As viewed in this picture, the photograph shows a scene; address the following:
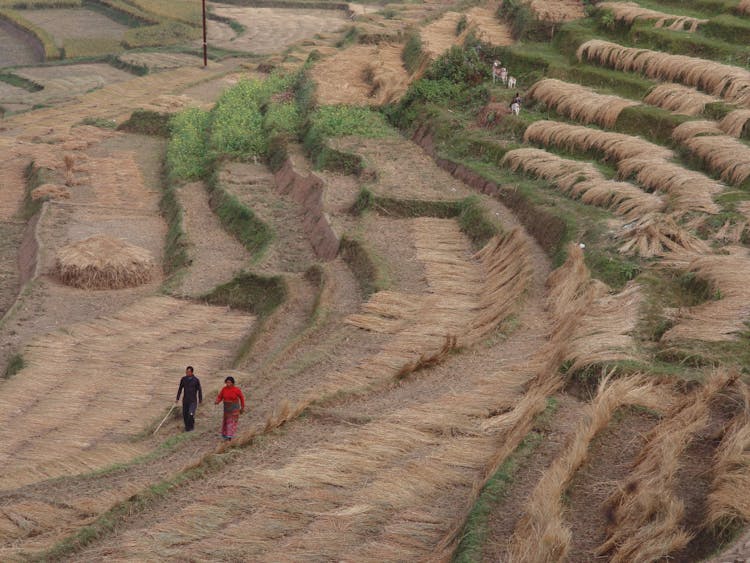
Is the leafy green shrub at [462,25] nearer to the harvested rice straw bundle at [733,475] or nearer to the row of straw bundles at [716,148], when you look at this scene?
the row of straw bundles at [716,148]

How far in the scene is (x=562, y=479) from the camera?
8570 millimetres

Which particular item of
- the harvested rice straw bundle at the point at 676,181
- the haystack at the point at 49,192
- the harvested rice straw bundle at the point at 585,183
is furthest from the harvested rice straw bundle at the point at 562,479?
the haystack at the point at 49,192

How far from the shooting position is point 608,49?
22.4 meters

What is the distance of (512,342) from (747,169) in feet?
17.4

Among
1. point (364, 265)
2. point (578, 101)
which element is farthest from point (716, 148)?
point (364, 265)

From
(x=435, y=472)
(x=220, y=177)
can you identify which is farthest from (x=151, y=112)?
(x=435, y=472)

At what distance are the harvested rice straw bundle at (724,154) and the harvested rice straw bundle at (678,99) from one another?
152cm

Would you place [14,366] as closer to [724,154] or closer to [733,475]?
[733,475]

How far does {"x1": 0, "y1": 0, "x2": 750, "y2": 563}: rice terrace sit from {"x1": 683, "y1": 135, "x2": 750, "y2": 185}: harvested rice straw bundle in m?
0.05

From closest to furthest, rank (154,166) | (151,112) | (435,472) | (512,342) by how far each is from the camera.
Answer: (435,472), (512,342), (154,166), (151,112)

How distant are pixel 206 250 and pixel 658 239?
921 centimetres

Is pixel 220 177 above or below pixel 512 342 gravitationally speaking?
below

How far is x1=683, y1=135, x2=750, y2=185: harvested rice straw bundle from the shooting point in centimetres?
1602

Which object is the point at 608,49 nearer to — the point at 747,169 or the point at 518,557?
the point at 747,169
